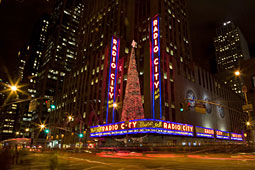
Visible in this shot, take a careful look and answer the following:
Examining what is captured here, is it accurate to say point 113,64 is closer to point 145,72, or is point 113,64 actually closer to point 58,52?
point 145,72

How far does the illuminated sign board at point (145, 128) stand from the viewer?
40562 millimetres

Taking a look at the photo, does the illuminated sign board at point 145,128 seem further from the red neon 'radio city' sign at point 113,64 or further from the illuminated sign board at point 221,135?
the illuminated sign board at point 221,135

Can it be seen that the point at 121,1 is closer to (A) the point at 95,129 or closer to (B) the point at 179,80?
(B) the point at 179,80

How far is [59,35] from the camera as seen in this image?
136 meters

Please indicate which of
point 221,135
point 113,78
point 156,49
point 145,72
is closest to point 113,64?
point 113,78

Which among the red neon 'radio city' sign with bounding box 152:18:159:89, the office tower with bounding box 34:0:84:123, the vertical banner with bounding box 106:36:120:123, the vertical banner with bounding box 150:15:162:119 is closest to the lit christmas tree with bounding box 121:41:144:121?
the vertical banner with bounding box 150:15:162:119

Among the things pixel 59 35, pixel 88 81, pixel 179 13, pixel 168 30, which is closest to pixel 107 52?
pixel 88 81

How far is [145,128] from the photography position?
1590 inches

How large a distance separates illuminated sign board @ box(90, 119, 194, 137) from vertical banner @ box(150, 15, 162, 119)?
14.0ft

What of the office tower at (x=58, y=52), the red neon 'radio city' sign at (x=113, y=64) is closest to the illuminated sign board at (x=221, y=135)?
the red neon 'radio city' sign at (x=113, y=64)

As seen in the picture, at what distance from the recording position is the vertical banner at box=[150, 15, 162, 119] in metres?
46.7

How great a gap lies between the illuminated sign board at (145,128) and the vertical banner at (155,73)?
4.26 m

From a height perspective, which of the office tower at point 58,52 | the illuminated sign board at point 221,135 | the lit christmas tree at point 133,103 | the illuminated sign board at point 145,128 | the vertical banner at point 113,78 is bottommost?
the illuminated sign board at point 221,135

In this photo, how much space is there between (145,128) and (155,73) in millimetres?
14724
